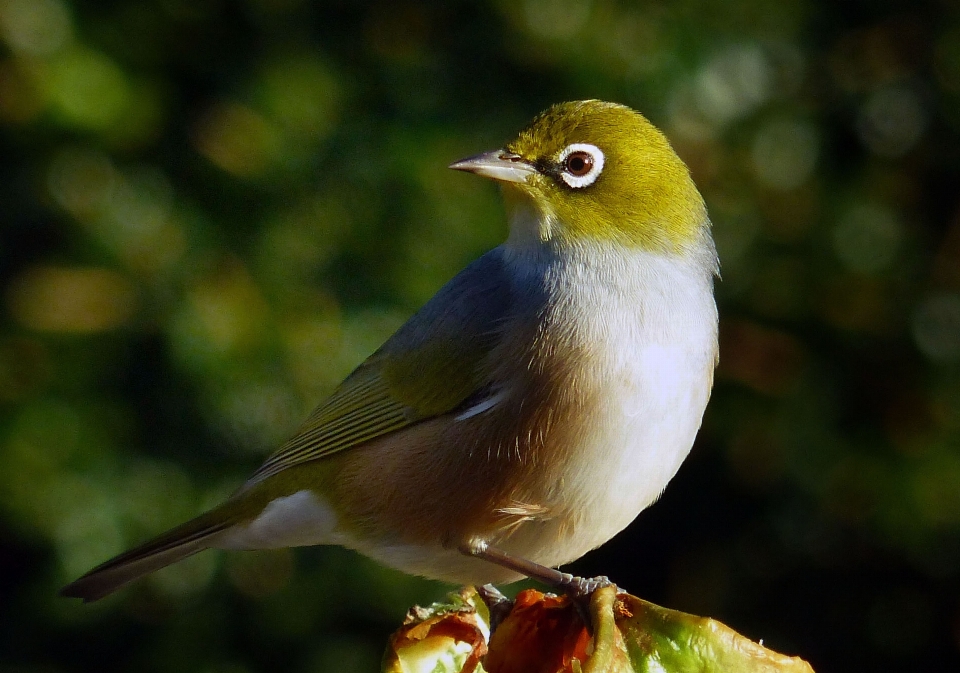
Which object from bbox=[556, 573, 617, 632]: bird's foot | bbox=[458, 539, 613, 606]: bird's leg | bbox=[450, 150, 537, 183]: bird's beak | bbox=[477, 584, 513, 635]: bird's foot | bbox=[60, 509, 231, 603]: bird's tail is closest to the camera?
bbox=[556, 573, 617, 632]: bird's foot

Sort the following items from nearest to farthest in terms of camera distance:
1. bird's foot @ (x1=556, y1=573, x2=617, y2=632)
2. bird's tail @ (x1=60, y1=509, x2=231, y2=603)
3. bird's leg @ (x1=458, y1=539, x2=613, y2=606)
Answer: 1. bird's foot @ (x1=556, y1=573, x2=617, y2=632)
2. bird's leg @ (x1=458, y1=539, x2=613, y2=606)
3. bird's tail @ (x1=60, y1=509, x2=231, y2=603)

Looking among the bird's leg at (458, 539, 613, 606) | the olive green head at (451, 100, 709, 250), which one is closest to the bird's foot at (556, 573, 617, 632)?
the bird's leg at (458, 539, 613, 606)

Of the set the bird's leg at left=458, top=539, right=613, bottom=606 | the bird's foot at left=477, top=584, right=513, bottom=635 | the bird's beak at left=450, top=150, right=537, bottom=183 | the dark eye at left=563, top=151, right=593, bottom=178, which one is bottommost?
the bird's foot at left=477, top=584, right=513, bottom=635

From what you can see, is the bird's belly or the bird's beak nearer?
the bird's belly

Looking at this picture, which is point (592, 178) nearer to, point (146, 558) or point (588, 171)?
point (588, 171)

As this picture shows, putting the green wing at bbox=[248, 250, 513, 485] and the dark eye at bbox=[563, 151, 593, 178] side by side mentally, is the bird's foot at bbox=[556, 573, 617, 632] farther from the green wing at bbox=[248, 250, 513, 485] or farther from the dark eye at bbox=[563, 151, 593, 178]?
the dark eye at bbox=[563, 151, 593, 178]

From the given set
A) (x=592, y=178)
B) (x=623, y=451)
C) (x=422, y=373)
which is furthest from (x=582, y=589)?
(x=592, y=178)

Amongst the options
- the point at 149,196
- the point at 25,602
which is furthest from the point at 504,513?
the point at 25,602
